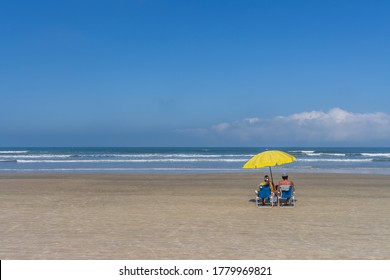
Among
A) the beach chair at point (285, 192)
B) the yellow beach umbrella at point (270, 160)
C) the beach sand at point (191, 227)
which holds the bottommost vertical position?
the beach sand at point (191, 227)

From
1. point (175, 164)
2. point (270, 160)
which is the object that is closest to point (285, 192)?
point (270, 160)

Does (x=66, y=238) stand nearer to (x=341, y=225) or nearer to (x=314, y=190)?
(x=341, y=225)

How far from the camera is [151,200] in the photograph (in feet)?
44.8

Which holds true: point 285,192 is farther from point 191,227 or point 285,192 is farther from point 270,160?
point 191,227

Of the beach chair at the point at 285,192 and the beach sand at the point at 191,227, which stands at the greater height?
the beach chair at the point at 285,192

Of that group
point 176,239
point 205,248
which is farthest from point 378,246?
point 176,239

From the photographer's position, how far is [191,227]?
908cm

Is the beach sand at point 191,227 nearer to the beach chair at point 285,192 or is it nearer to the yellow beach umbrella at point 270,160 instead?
the beach chair at point 285,192

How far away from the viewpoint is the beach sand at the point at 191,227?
708 centimetres

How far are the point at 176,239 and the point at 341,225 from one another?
147 inches

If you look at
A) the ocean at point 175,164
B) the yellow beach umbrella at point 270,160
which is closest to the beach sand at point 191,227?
the yellow beach umbrella at point 270,160

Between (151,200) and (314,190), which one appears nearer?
(151,200)

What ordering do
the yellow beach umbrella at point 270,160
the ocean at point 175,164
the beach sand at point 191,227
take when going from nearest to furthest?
the beach sand at point 191,227
the yellow beach umbrella at point 270,160
the ocean at point 175,164
